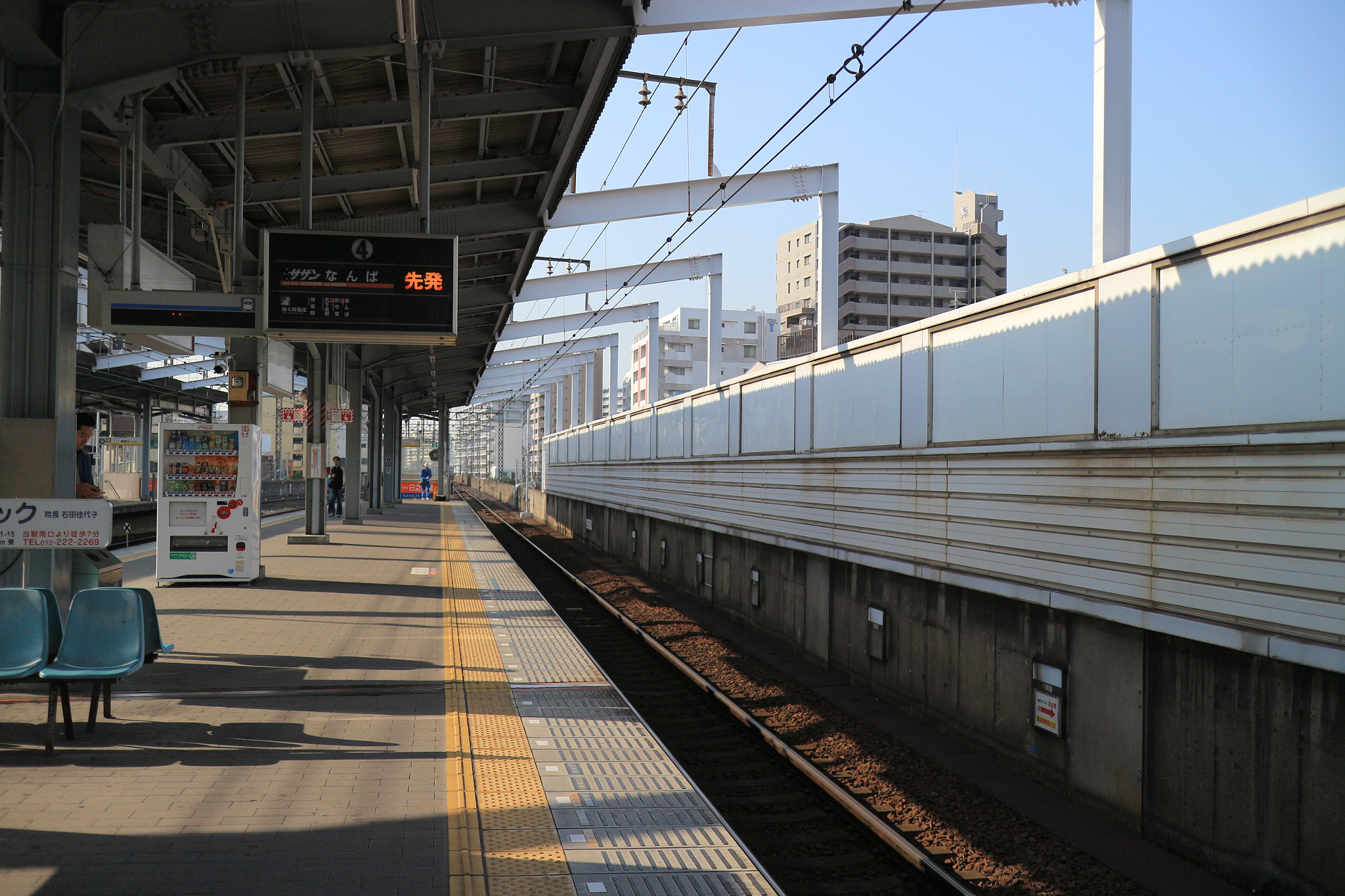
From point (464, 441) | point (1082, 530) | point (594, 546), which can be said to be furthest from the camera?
point (464, 441)

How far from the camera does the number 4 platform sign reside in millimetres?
6977

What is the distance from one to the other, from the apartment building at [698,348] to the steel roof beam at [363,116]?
63.5 meters

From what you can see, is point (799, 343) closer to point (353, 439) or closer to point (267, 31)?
point (353, 439)

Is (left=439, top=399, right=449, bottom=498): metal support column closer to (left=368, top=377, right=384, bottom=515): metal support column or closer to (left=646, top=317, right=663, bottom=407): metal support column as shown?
(left=368, top=377, right=384, bottom=515): metal support column

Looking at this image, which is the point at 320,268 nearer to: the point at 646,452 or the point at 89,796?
the point at 89,796

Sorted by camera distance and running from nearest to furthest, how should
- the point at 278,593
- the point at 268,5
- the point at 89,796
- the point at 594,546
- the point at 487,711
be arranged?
1. the point at 89,796
2. the point at 487,711
3. the point at 268,5
4. the point at 278,593
5. the point at 594,546

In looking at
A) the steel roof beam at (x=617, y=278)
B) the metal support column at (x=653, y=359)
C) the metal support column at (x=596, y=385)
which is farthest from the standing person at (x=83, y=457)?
the metal support column at (x=596, y=385)

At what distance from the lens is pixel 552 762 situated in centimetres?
611

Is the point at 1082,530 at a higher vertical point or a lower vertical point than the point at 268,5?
lower

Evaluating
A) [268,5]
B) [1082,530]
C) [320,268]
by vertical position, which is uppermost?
[268,5]

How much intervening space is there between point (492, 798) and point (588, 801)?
0.52 metres

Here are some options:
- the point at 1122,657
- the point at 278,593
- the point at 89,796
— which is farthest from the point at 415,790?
the point at 278,593

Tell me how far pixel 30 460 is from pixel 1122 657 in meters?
8.03

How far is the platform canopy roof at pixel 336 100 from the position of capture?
8.23 metres
